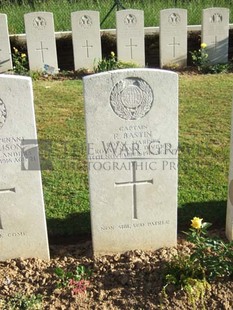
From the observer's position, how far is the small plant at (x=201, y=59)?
8.17 m

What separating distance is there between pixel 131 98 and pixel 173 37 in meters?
5.43

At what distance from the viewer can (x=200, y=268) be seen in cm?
306

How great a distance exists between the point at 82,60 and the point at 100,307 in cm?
576

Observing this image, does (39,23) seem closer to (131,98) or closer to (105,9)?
(105,9)

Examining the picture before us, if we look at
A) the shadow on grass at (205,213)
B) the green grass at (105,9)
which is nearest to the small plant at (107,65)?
the green grass at (105,9)

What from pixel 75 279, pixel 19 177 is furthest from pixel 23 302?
pixel 19 177

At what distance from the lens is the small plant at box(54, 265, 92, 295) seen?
3.14 metres

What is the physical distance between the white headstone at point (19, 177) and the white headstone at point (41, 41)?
202 inches

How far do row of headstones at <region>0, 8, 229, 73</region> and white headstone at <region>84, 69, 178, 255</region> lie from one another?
507 centimetres

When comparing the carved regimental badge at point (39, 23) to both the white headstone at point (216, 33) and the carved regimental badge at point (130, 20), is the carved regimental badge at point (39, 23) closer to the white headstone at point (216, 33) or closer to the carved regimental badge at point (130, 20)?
the carved regimental badge at point (130, 20)

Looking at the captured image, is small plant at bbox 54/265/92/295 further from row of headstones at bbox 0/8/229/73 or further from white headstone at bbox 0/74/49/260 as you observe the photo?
row of headstones at bbox 0/8/229/73

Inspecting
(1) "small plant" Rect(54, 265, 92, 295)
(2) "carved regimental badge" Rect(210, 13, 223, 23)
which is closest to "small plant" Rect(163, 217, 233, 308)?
(1) "small plant" Rect(54, 265, 92, 295)

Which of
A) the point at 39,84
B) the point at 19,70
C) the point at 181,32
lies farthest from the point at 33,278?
the point at 181,32

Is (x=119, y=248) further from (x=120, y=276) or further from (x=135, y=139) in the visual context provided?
(x=135, y=139)
